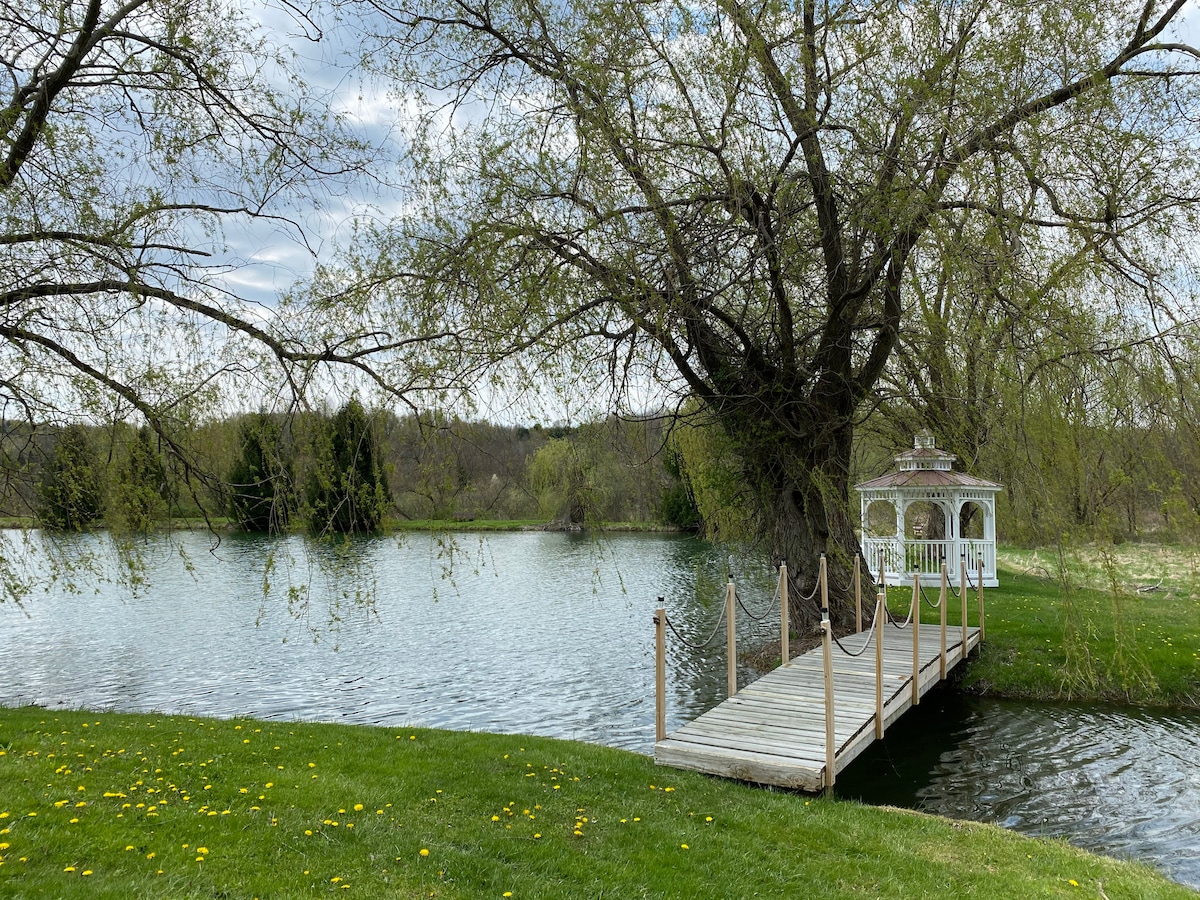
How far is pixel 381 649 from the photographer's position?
13.5 meters

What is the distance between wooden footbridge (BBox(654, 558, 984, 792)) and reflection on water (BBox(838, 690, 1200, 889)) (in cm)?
59

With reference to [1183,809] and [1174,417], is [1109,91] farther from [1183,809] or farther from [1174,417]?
[1183,809]

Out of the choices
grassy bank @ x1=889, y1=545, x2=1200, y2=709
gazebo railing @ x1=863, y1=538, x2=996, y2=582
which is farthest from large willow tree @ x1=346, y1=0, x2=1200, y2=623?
gazebo railing @ x1=863, y1=538, x2=996, y2=582

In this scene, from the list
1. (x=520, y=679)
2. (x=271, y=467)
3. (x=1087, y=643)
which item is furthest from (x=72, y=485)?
(x=1087, y=643)

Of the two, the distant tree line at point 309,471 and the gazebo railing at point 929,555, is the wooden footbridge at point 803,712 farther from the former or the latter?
the gazebo railing at point 929,555

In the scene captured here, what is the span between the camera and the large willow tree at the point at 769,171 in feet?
21.5

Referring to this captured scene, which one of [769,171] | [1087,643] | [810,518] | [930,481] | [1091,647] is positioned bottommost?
[1091,647]

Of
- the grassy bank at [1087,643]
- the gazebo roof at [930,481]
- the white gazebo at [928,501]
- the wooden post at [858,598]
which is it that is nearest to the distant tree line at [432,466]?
the grassy bank at [1087,643]

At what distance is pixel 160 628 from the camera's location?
15.0m

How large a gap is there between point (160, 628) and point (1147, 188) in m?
16.2

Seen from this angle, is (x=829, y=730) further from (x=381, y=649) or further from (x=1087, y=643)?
(x=381, y=649)

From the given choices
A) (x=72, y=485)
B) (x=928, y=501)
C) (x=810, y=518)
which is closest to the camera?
(x=72, y=485)

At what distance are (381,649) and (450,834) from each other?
946 centimetres

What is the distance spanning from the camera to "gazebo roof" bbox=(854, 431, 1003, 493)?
13.3 meters
